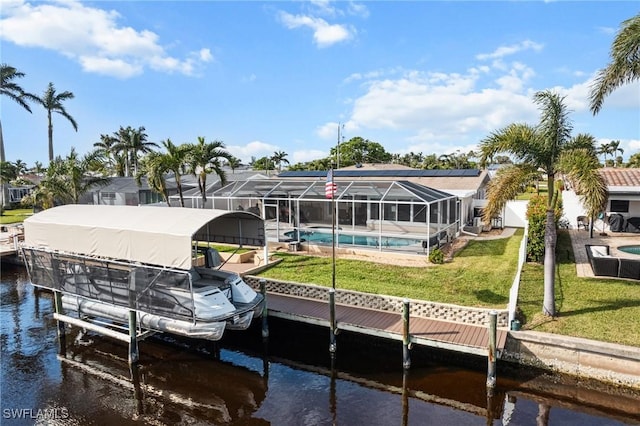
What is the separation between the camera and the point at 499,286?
14.7m

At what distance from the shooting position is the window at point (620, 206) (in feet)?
78.4

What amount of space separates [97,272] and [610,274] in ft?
58.8

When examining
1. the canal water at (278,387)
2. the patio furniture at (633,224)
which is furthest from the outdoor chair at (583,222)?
the canal water at (278,387)

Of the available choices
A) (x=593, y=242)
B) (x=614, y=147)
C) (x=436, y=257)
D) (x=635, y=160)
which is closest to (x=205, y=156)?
(x=436, y=257)

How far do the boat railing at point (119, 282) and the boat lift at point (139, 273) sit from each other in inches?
1.1

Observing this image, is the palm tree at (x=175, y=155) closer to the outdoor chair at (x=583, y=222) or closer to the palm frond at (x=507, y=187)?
the palm frond at (x=507, y=187)

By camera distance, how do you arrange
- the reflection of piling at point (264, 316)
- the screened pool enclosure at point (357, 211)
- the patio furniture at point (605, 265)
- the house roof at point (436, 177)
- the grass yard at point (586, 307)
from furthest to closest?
the house roof at point (436, 177) < the screened pool enclosure at point (357, 211) < the patio furniture at point (605, 265) < the reflection of piling at point (264, 316) < the grass yard at point (586, 307)

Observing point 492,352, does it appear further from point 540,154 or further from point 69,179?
point 69,179

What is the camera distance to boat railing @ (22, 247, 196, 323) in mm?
10805

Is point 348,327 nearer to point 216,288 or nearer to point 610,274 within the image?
point 216,288

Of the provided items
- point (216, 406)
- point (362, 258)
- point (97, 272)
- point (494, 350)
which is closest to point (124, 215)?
point (97, 272)

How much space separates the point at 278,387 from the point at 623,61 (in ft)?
44.3

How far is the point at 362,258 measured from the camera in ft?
63.0

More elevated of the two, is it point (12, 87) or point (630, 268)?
point (12, 87)
